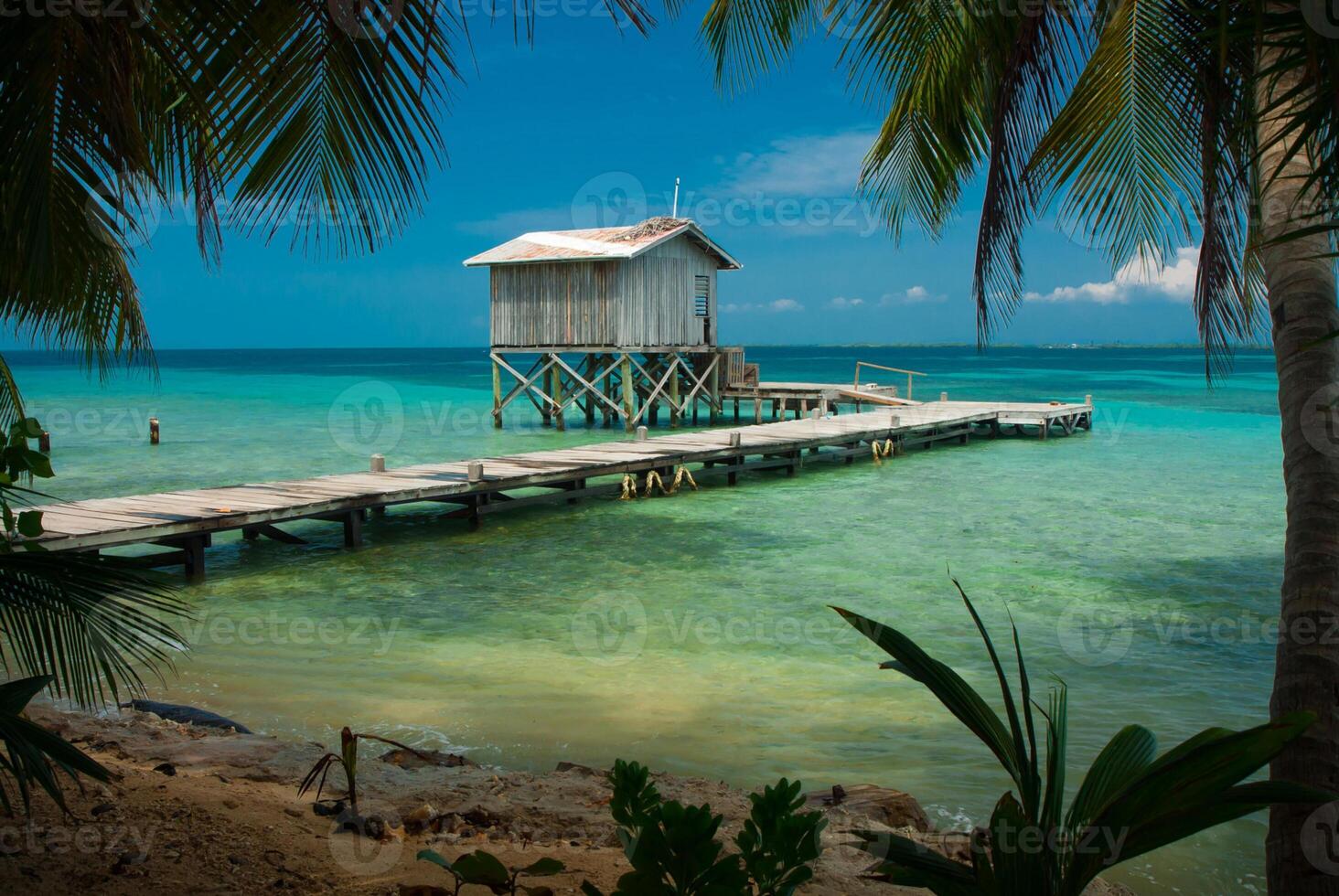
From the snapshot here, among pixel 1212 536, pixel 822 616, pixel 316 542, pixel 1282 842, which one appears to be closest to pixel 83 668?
pixel 1282 842

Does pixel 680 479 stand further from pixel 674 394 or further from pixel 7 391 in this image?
pixel 7 391

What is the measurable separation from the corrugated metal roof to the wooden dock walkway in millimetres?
6622

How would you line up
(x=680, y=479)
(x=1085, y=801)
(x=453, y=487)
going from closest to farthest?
(x=1085, y=801), (x=453, y=487), (x=680, y=479)

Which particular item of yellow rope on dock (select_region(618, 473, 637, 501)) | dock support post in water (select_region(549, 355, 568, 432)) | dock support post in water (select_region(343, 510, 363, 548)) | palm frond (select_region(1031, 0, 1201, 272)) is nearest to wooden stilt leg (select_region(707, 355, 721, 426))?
dock support post in water (select_region(549, 355, 568, 432))

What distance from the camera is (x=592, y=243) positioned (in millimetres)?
26406

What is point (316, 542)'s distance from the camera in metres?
12.8

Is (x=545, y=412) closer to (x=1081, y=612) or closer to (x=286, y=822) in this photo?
(x=1081, y=612)

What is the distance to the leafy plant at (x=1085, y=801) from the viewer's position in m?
2.07
